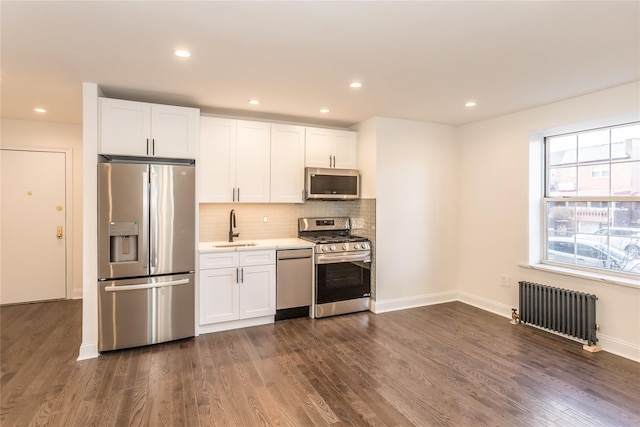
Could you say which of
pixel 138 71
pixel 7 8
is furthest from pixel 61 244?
pixel 7 8

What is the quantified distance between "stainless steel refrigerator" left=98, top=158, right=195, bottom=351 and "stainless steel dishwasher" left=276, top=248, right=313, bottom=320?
1003 millimetres

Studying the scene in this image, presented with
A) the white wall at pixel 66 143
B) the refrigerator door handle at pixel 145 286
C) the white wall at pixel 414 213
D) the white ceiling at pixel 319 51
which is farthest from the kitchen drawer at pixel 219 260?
the white wall at pixel 66 143

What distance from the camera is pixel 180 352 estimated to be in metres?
3.19

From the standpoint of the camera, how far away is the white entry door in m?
4.59

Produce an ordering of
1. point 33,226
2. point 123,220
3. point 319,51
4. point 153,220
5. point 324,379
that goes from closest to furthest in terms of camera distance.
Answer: point 319,51 < point 324,379 < point 123,220 < point 153,220 < point 33,226

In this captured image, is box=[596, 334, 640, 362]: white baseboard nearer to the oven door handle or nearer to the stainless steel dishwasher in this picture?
the oven door handle

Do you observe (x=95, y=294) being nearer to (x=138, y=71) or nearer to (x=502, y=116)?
(x=138, y=71)

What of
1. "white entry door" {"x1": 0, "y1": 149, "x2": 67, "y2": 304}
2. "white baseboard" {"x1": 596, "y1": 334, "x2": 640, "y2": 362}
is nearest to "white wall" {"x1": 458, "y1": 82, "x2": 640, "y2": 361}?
"white baseboard" {"x1": 596, "y1": 334, "x2": 640, "y2": 362}

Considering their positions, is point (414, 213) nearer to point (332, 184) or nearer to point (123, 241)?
point (332, 184)

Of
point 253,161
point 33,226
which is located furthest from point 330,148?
point 33,226

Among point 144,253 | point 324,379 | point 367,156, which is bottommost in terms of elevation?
A: point 324,379

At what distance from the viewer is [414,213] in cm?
462

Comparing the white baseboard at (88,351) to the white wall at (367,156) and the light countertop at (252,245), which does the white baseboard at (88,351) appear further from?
the white wall at (367,156)

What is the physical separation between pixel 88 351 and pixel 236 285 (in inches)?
57.9
